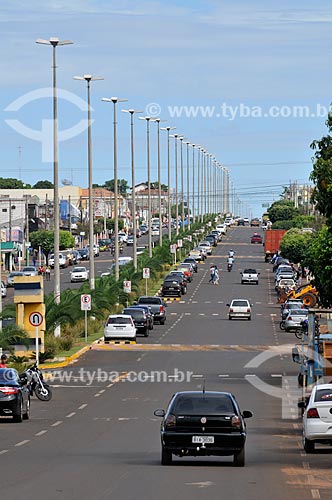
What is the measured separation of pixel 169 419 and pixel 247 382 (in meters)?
22.9

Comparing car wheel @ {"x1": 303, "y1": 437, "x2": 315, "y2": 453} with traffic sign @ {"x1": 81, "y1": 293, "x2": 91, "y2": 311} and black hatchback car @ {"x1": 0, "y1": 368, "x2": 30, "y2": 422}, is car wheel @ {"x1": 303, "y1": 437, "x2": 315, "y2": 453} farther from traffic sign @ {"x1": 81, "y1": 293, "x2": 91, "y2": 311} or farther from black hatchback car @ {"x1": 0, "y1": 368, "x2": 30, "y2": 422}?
traffic sign @ {"x1": 81, "y1": 293, "x2": 91, "y2": 311}

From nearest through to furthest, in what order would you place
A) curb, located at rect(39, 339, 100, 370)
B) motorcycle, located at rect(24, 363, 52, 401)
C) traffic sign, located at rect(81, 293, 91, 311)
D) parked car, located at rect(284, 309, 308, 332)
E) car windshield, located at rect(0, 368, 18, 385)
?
car windshield, located at rect(0, 368, 18, 385) → motorcycle, located at rect(24, 363, 52, 401) → curb, located at rect(39, 339, 100, 370) → traffic sign, located at rect(81, 293, 91, 311) → parked car, located at rect(284, 309, 308, 332)

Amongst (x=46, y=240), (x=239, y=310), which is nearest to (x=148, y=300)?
(x=239, y=310)

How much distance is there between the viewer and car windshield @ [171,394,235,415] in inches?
898

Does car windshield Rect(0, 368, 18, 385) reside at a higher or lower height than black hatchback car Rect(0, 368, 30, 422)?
higher

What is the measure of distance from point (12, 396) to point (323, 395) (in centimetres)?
1002

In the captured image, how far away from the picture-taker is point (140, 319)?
218 ft

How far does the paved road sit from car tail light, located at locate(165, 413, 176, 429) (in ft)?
2.33

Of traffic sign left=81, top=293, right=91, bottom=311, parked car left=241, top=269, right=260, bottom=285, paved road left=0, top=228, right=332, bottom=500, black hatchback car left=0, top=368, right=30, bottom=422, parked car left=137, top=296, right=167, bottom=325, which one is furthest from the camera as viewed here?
parked car left=241, top=269, right=260, bottom=285

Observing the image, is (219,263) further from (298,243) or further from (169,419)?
(169,419)

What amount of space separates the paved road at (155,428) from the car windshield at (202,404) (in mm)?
952

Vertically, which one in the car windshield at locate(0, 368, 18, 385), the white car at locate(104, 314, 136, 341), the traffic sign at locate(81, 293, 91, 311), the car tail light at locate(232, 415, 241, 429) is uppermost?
the car tail light at locate(232, 415, 241, 429)

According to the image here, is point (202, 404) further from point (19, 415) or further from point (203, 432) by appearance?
point (19, 415)

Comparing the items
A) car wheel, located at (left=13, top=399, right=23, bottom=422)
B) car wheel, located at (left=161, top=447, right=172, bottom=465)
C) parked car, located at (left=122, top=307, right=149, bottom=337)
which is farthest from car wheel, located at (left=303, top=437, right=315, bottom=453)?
parked car, located at (left=122, top=307, right=149, bottom=337)
